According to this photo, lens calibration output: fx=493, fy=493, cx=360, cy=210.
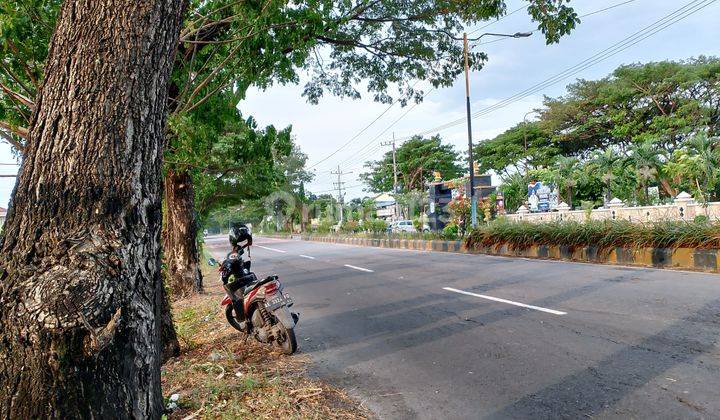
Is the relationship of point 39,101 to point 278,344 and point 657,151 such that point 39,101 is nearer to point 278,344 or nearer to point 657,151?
point 278,344

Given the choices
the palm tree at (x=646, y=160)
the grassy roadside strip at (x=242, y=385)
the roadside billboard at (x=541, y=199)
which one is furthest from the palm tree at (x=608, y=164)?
the grassy roadside strip at (x=242, y=385)

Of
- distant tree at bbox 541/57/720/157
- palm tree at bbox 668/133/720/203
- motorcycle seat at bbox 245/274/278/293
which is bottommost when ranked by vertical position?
motorcycle seat at bbox 245/274/278/293

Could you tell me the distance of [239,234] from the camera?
518 cm

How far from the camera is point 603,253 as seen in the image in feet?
37.4

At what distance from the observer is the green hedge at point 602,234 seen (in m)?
9.77

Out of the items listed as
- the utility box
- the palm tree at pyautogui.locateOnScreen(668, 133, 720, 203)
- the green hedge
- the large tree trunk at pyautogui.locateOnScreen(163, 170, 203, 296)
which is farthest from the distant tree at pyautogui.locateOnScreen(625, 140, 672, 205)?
the large tree trunk at pyautogui.locateOnScreen(163, 170, 203, 296)

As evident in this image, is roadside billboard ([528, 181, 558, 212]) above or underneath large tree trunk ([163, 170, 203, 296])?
above

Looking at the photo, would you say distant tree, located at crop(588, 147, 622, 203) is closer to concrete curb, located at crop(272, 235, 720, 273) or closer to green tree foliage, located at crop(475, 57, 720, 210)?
green tree foliage, located at crop(475, 57, 720, 210)

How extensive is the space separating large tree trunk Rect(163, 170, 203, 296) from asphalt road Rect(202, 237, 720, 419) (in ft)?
7.03

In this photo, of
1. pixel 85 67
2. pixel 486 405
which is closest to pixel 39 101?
pixel 85 67

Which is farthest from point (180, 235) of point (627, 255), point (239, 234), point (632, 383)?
point (627, 255)

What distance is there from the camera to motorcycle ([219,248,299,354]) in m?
4.69

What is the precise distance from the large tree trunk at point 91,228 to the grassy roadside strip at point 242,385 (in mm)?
1222

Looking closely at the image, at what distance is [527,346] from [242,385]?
99.3 inches
